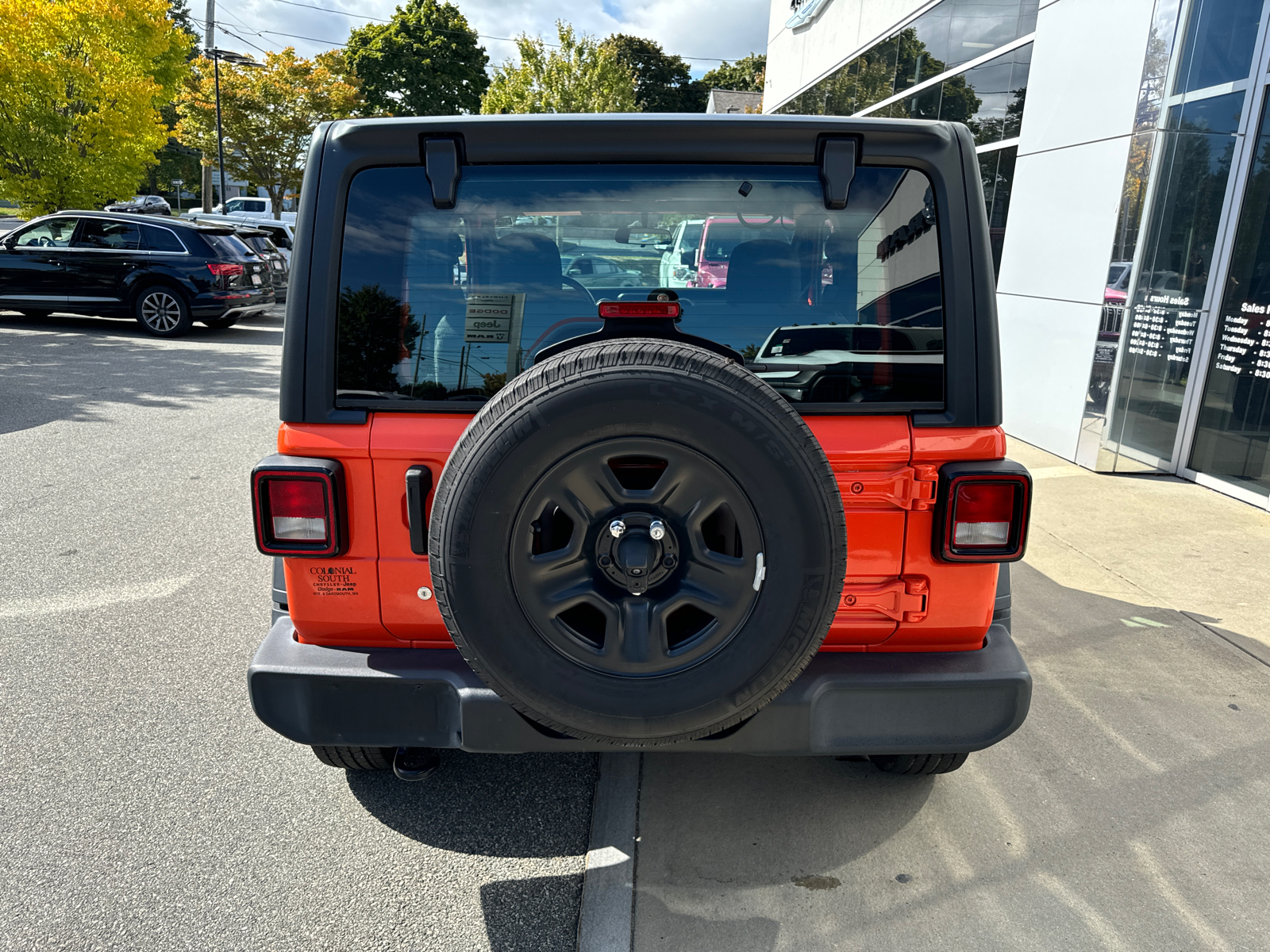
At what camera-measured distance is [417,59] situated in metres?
56.5

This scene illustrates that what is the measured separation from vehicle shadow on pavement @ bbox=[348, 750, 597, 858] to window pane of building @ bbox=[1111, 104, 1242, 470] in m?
6.00

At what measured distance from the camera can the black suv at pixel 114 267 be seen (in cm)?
1360

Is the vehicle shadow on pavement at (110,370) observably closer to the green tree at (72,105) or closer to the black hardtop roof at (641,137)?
the green tree at (72,105)

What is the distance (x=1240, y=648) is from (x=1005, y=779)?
188cm

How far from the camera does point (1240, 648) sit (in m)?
4.14

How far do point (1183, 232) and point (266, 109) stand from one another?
38960mm

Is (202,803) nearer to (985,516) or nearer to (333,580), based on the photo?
(333,580)

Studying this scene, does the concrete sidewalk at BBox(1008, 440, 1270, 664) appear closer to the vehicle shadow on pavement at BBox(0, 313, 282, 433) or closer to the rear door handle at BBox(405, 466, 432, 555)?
the rear door handle at BBox(405, 466, 432, 555)

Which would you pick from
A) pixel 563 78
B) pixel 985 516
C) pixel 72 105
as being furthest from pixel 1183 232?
pixel 563 78

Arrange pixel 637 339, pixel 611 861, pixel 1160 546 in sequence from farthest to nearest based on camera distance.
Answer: pixel 1160 546, pixel 611 861, pixel 637 339

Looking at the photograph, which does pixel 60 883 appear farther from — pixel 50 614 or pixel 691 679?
pixel 50 614

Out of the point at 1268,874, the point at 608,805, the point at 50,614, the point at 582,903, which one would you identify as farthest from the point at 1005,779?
the point at 50,614

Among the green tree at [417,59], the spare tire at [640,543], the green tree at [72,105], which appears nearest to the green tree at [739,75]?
the green tree at [417,59]

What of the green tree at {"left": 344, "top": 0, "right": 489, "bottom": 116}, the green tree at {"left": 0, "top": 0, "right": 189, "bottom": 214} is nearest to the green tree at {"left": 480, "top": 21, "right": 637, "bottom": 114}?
the green tree at {"left": 344, "top": 0, "right": 489, "bottom": 116}
